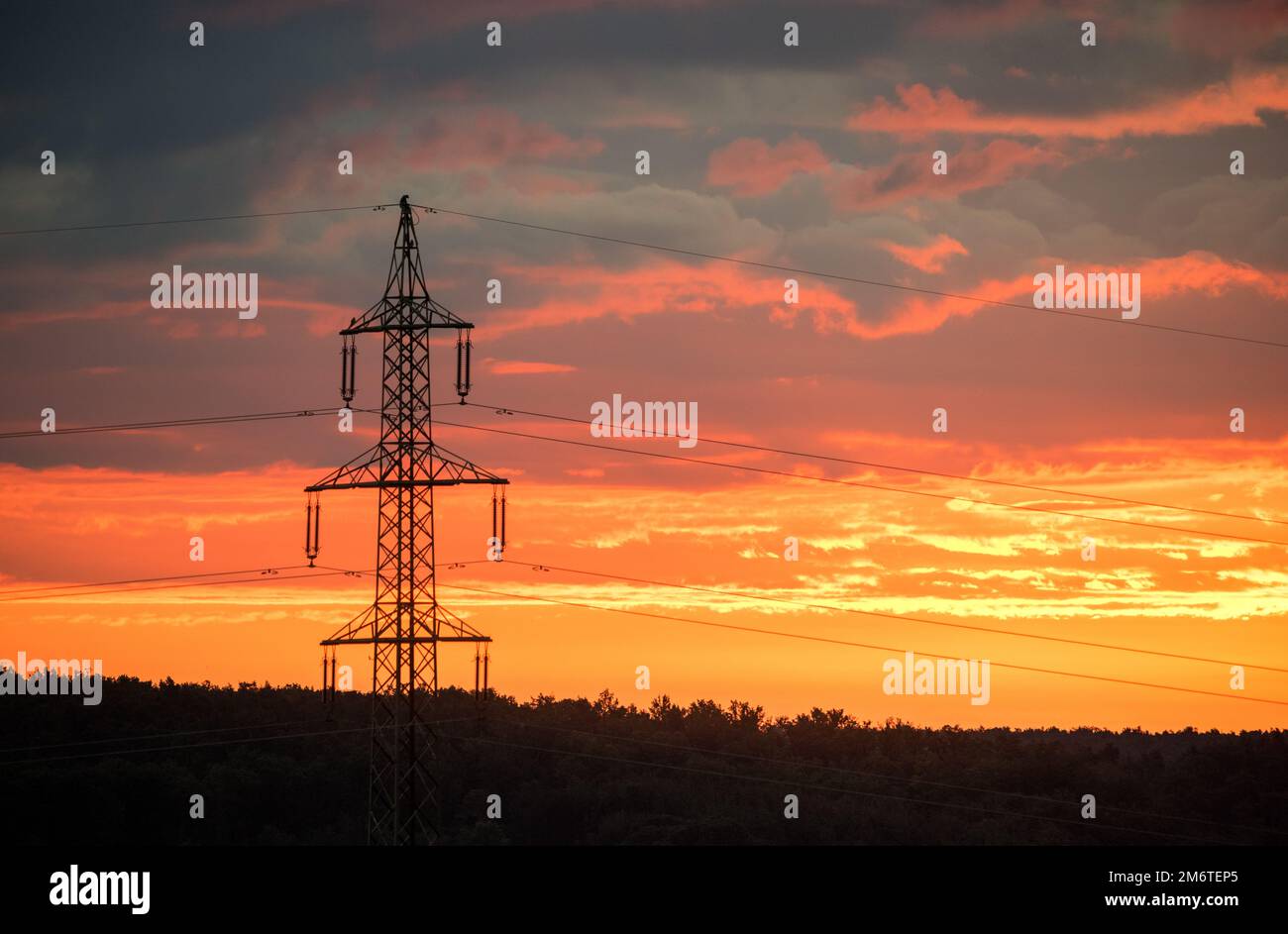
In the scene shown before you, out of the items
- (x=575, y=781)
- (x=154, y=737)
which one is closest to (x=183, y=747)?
(x=154, y=737)

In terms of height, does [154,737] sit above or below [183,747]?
above

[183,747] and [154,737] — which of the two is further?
[154,737]

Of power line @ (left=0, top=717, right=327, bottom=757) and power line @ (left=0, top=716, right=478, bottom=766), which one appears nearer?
power line @ (left=0, top=716, right=478, bottom=766)

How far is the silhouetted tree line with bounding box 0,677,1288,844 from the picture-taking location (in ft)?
377

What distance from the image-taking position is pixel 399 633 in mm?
57969

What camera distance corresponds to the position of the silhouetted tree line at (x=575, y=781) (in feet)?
377

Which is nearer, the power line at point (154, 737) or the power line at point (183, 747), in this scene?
the power line at point (183, 747)

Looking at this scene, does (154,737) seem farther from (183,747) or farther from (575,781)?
(575,781)

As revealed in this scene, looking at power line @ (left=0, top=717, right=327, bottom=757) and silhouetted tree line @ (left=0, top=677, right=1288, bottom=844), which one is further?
power line @ (left=0, top=717, right=327, bottom=757)

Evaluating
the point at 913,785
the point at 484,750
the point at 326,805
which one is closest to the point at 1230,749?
the point at 913,785

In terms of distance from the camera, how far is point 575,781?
128 m
